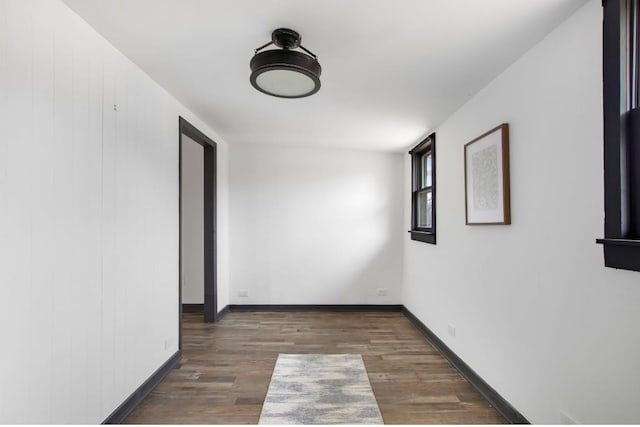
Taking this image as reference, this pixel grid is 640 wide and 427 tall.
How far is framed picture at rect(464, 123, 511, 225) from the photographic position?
208 cm

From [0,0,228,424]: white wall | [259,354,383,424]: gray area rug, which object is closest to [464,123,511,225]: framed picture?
[259,354,383,424]: gray area rug

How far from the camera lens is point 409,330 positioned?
374cm

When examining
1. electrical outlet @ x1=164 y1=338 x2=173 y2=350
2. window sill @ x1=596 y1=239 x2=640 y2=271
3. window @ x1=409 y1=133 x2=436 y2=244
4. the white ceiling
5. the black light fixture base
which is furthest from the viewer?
window @ x1=409 y1=133 x2=436 y2=244

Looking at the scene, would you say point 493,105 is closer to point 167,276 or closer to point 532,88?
point 532,88

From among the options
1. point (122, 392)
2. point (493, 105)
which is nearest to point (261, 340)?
point (122, 392)

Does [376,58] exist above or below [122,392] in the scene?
above

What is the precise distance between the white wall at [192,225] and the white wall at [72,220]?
2.03 meters

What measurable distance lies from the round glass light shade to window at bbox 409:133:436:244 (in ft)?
7.06

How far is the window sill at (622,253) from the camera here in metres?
1.21

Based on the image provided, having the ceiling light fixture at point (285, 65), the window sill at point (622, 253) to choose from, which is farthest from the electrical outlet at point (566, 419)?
the ceiling light fixture at point (285, 65)

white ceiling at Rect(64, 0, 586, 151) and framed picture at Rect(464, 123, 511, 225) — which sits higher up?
white ceiling at Rect(64, 0, 586, 151)

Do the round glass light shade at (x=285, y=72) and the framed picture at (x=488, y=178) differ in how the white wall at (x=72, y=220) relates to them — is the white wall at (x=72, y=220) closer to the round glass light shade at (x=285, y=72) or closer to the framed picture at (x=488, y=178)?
the round glass light shade at (x=285, y=72)

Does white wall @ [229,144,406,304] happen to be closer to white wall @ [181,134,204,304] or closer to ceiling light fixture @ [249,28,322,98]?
white wall @ [181,134,204,304]

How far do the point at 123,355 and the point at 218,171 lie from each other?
99.7 inches
